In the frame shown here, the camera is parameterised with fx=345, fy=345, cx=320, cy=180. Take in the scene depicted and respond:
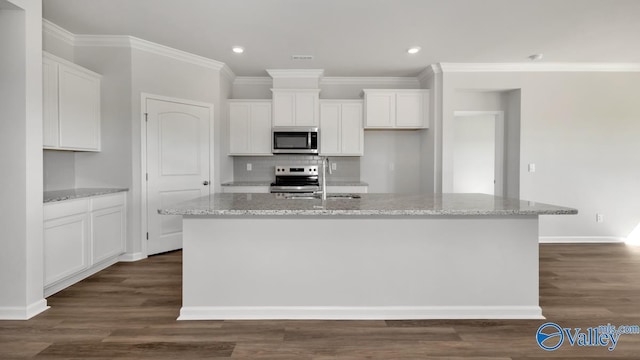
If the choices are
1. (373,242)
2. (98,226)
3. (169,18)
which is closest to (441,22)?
(373,242)

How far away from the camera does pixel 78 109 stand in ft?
11.8

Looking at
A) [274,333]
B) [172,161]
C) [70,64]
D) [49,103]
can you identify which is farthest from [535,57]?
[49,103]

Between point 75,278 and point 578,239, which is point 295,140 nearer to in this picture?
point 75,278

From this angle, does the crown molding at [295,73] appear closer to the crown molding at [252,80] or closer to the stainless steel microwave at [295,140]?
the crown molding at [252,80]

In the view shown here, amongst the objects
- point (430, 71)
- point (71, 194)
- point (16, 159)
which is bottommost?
point (71, 194)

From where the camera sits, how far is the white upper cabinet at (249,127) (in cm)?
522

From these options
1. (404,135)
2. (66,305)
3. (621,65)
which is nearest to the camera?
(66,305)

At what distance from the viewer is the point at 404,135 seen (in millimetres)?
5676

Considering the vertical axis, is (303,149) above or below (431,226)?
above

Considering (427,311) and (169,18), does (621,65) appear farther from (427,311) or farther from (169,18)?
(169,18)

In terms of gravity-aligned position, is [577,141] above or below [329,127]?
below

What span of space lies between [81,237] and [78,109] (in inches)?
53.1

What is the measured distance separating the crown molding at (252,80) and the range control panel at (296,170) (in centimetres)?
143

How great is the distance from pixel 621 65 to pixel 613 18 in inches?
75.6
